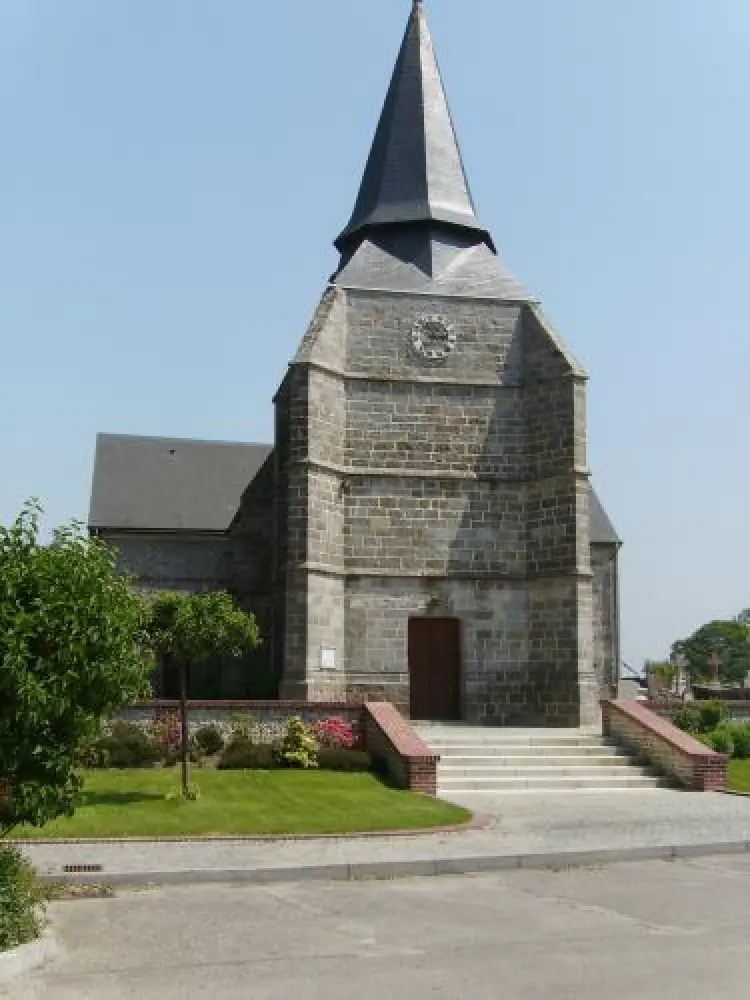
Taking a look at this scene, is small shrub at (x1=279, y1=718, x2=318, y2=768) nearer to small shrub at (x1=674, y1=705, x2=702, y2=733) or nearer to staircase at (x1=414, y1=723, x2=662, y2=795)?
staircase at (x1=414, y1=723, x2=662, y2=795)

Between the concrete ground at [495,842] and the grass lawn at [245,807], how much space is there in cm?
65

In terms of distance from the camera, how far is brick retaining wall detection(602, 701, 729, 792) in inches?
758

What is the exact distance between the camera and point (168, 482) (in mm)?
33406

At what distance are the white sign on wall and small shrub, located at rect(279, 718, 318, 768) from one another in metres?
3.28

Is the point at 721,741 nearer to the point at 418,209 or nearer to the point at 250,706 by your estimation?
the point at 250,706

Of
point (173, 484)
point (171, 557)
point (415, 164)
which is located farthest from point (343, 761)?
point (173, 484)

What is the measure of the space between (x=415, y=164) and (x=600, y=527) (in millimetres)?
12701

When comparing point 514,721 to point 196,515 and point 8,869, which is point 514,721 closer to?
point 196,515

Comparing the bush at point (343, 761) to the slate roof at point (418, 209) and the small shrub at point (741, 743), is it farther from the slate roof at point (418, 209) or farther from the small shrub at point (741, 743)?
the slate roof at point (418, 209)

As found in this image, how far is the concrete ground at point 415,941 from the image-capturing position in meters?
7.03

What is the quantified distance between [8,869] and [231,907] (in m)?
2.29

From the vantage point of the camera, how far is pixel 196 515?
1265 inches

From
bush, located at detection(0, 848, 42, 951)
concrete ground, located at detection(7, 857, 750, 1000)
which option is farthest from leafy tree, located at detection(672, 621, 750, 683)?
bush, located at detection(0, 848, 42, 951)

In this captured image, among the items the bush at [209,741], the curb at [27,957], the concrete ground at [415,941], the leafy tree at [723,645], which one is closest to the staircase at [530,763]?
the bush at [209,741]
